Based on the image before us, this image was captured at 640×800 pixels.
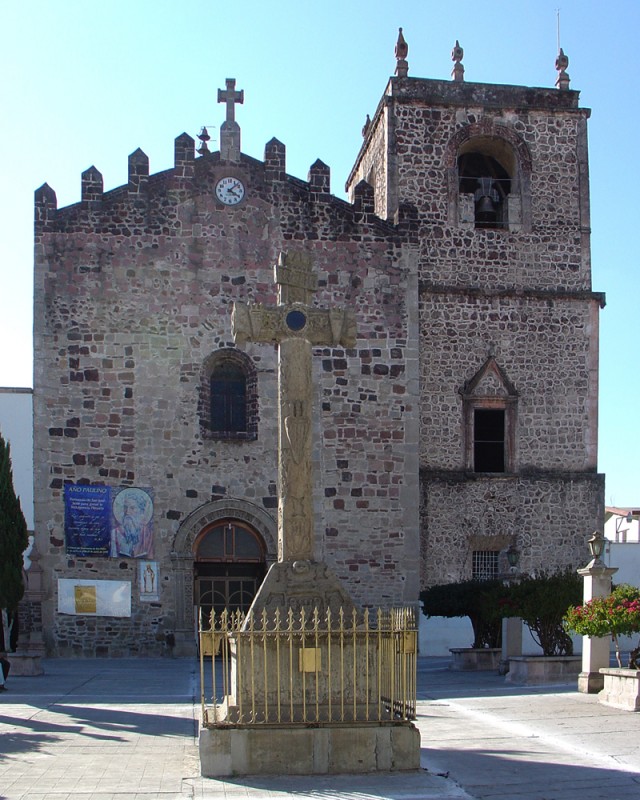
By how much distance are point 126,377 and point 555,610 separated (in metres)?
10.0

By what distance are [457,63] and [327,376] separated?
867 cm

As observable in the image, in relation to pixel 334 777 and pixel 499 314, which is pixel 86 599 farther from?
pixel 334 777

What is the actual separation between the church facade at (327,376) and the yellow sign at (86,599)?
40 mm

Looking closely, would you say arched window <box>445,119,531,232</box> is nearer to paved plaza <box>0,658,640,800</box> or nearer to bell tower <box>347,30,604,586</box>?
bell tower <box>347,30,604,586</box>

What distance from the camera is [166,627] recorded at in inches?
889

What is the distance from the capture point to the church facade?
2277cm

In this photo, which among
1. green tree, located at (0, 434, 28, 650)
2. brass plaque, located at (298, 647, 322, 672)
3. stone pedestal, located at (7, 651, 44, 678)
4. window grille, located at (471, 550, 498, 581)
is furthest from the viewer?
window grille, located at (471, 550, 498, 581)

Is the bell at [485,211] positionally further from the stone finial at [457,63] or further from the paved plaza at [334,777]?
the paved plaza at [334,777]

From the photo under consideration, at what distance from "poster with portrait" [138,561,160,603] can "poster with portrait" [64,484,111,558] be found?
0.78 meters

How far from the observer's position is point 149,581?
74.3 feet

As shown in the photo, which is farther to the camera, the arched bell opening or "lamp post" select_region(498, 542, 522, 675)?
the arched bell opening

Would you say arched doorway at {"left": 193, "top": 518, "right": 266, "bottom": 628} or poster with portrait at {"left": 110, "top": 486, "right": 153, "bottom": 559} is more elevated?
poster with portrait at {"left": 110, "top": 486, "right": 153, "bottom": 559}

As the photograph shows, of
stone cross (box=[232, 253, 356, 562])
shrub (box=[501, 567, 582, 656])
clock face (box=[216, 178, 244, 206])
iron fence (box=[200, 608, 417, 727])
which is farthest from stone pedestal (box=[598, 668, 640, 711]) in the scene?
clock face (box=[216, 178, 244, 206])

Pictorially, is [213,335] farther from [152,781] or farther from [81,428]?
[152,781]
